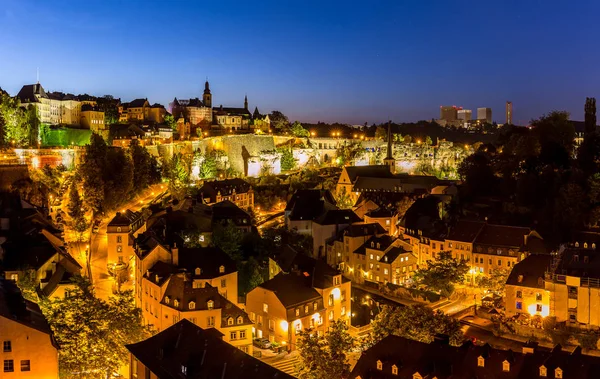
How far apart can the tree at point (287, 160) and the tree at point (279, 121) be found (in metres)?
13.1

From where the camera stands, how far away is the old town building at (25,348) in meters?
19.2

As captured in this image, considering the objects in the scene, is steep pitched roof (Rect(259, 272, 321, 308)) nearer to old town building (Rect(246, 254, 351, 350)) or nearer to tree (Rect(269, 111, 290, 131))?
old town building (Rect(246, 254, 351, 350))

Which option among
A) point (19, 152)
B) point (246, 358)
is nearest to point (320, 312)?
point (246, 358)

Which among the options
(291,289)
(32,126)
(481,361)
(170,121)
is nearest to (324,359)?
(481,361)

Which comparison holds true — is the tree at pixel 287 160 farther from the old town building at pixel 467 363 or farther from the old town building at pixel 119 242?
the old town building at pixel 467 363

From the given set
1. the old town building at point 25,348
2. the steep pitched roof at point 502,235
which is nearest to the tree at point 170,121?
the steep pitched roof at point 502,235

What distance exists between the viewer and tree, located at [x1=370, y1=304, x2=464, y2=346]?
25.4m

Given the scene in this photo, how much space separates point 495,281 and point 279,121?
66901 millimetres

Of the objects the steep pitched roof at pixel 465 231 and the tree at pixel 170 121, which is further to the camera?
the tree at pixel 170 121

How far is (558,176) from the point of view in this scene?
47.0 m

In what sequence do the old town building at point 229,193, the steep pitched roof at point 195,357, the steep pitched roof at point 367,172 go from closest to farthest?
1. the steep pitched roof at point 195,357
2. the old town building at point 229,193
3. the steep pitched roof at point 367,172

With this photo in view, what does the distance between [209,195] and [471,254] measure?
2450 centimetres

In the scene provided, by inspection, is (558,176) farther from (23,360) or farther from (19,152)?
(19,152)

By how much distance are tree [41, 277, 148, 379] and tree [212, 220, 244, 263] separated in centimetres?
1605
